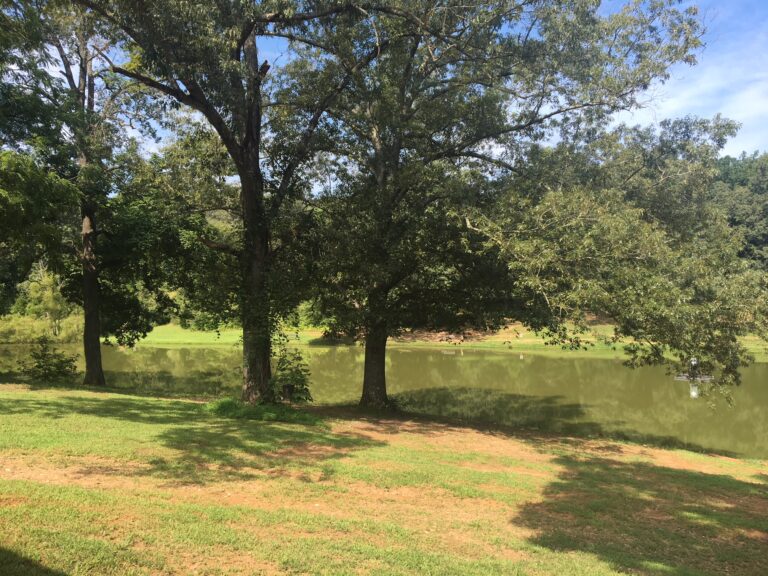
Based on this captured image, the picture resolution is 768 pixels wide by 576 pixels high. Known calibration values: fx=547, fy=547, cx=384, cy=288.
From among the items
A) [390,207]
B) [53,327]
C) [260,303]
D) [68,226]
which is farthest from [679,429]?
[53,327]

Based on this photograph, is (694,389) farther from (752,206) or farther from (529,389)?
(752,206)

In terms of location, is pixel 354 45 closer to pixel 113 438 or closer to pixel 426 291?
pixel 426 291

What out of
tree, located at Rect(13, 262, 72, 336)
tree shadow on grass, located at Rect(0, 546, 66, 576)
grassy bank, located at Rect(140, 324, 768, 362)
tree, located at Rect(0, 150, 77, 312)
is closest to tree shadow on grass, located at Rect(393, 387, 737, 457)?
tree, located at Rect(0, 150, 77, 312)

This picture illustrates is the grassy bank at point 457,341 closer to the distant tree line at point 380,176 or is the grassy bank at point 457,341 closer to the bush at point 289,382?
the distant tree line at point 380,176

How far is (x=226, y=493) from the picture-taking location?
6031 mm

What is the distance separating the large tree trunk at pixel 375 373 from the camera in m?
14.9

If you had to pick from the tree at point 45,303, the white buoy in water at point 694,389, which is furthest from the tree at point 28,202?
the tree at point 45,303

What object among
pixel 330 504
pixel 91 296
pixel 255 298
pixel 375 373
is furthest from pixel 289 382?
pixel 91 296

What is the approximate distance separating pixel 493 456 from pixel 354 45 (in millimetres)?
9424

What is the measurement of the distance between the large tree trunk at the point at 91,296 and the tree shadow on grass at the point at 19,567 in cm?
1406

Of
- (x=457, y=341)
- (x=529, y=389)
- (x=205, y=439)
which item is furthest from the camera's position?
(x=457, y=341)

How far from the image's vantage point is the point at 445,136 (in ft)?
46.9

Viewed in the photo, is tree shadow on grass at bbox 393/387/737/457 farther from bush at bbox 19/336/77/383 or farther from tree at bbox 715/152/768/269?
tree at bbox 715/152/768/269

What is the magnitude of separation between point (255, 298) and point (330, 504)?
279 inches
